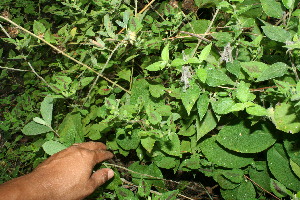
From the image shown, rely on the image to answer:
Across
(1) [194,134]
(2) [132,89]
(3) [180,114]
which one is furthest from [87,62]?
(1) [194,134]

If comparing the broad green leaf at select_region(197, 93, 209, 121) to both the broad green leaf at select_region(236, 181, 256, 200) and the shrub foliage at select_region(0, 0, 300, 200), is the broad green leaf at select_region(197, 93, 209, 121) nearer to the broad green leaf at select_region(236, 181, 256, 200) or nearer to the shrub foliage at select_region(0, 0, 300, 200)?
the shrub foliage at select_region(0, 0, 300, 200)

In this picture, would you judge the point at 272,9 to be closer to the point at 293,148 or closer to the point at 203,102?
the point at 203,102

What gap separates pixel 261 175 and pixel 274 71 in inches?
37.8

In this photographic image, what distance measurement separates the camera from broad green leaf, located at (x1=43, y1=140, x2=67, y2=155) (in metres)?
1.88

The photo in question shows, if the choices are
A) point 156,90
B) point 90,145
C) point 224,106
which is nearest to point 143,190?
point 90,145

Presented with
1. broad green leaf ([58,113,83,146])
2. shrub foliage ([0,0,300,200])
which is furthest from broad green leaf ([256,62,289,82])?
broad green leaf ([58,113,83,146])

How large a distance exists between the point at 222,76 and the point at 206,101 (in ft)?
0.60

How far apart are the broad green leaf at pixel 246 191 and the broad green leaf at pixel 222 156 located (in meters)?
0.21

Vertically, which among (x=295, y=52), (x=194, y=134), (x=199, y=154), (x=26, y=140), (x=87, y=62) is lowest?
(x=26, y=140)

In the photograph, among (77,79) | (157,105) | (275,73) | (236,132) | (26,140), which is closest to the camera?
(275,73)

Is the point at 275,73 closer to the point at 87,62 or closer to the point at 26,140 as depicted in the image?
the point at 87,62

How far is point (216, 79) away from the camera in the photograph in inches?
52.7

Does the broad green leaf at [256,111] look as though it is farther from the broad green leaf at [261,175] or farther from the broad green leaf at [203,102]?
the broad green leaf at [261,175]

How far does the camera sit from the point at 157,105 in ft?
6.02
